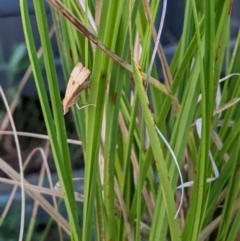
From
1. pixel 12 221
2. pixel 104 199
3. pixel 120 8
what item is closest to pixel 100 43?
pixel 120 8

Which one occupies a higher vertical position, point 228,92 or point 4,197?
point 228,92

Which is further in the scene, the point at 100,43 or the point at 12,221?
the point at 12,221

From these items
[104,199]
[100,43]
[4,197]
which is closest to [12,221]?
[4,197]

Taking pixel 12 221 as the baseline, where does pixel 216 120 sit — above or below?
above

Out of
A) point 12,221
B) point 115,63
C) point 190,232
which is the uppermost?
point 115,63

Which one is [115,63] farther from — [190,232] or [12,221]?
[12,221]

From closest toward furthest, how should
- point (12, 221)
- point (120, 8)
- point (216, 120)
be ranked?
1. point (120, 8)
2. point (216, 120)
3. point (12, 221)

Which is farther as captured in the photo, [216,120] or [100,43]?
[216,120]

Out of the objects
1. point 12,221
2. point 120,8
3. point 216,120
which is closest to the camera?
point 120,8

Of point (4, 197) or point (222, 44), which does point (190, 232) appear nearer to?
point (222, 44)
